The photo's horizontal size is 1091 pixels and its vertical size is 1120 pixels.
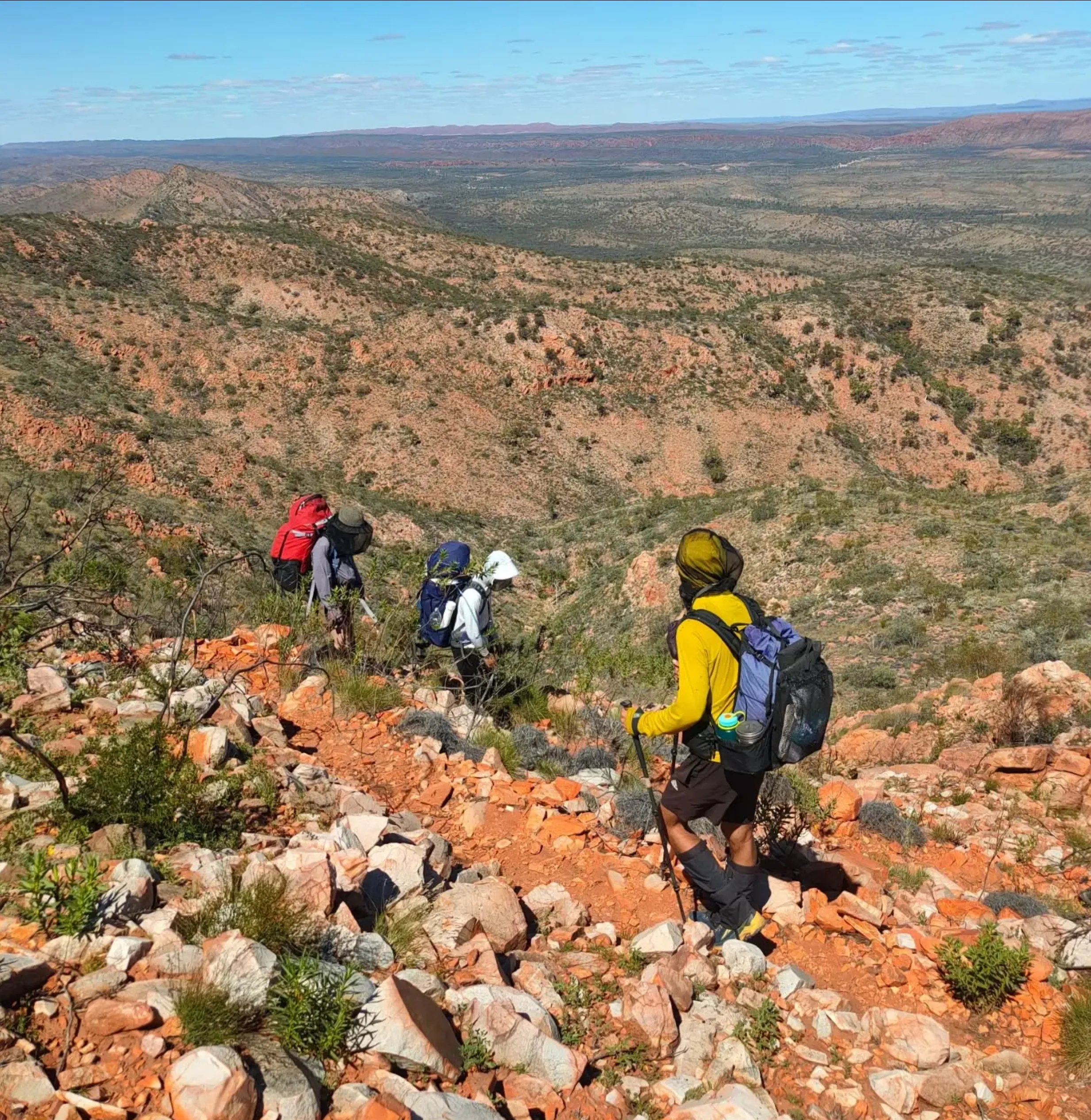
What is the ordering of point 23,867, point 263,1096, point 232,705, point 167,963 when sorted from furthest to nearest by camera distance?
point 232,705
point 23,867
point 167,963
point 263,1096

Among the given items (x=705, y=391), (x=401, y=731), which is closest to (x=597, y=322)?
(x=705, y=391)

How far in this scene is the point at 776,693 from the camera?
3520 millimetres

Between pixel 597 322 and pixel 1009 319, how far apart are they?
73.1ft

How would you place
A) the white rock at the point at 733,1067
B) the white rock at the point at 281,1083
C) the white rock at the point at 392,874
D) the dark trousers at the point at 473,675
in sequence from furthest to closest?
the dark trousers at the point at 473,675, the white rock at the point at 392,874, the white rock at the point at 733,1067, the white rock at the point at 281,1083

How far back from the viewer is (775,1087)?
3102 mm

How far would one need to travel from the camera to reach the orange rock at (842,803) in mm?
5656

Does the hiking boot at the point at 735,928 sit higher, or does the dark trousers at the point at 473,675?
the dark trousers at the point at 473,675

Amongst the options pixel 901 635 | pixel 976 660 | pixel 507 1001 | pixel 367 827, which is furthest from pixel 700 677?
pixel 901 635

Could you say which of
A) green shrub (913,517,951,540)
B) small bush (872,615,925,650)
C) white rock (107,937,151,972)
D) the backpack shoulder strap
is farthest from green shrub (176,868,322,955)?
green shrub (913,517,951,540)

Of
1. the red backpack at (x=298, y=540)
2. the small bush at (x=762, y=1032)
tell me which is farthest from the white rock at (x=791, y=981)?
the red backpack at (x=298, y=540)

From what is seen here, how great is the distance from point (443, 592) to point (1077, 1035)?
466 centimetres

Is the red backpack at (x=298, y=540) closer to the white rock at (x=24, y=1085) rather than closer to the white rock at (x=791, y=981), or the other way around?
the white rock at (x=791, y=981)

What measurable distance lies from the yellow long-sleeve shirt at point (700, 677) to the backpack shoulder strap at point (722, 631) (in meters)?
0.01

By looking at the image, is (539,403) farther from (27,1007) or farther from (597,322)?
(27,1007)
